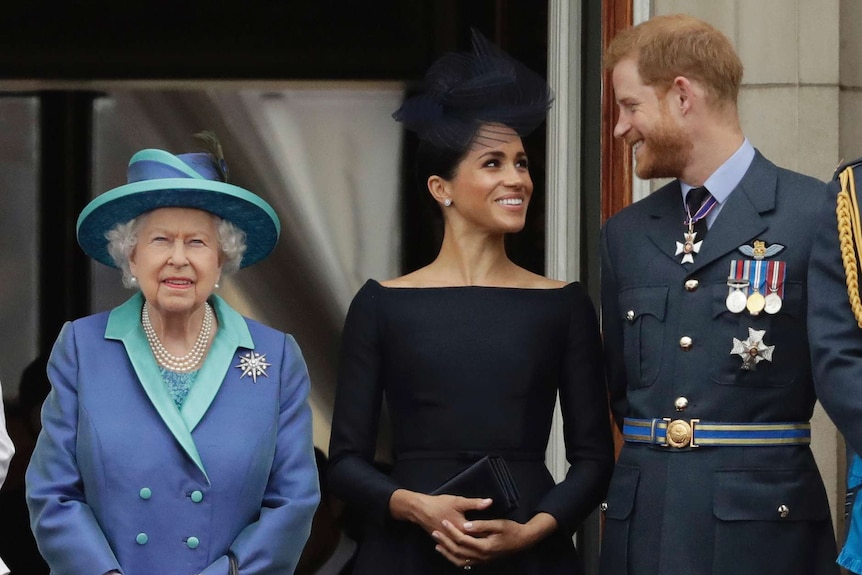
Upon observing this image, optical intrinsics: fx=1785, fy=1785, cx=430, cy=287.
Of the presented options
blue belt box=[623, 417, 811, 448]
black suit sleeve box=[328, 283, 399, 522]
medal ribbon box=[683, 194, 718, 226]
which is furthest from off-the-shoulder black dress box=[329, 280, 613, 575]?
medal ribbon box=[683, 194, 718, 226]

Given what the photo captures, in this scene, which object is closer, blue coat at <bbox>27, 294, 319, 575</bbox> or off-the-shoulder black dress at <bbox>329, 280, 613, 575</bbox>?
blue coat at <bbox>27, 294, 319, 575</bbox>

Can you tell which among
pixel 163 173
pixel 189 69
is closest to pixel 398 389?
pixel 163 173

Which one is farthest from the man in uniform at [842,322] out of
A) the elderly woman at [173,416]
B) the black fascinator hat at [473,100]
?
the elderly woman at [173,416]

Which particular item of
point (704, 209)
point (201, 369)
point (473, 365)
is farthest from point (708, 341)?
point (201, 369)

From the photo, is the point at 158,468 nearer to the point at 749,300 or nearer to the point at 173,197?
the point at 173,197

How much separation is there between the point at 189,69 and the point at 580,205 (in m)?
1.71

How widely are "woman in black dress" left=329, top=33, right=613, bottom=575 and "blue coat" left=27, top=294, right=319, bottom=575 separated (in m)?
0.23

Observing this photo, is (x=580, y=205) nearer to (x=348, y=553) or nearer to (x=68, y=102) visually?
(x=348, y=553)

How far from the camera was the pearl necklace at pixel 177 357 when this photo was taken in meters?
4.09

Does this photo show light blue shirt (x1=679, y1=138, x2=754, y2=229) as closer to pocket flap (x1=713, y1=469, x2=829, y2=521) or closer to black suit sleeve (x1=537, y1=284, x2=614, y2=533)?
black suit sleeve (x1=537, y1=284, x2=614, y2=533)

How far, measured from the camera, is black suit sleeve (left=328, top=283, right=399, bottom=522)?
423cm

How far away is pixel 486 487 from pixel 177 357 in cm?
77

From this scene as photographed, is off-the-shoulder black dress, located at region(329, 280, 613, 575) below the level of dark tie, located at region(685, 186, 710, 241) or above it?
below

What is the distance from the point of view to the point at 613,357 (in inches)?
171
